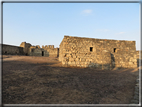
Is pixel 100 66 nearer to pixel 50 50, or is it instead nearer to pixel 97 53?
pixel 97 53

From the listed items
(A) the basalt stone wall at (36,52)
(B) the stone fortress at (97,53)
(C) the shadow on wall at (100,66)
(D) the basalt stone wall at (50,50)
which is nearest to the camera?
(B) the stone fortress at (97,53)

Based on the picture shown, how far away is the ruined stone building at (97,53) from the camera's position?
9.62 m

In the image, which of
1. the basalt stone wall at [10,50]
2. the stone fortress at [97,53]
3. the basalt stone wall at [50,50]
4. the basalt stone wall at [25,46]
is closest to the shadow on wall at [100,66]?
the stone fortress at [97,53]

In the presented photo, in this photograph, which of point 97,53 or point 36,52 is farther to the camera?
point 36,52

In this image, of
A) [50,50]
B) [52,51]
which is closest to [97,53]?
[52,51]

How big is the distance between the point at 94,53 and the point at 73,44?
2.92 meters

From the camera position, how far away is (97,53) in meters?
10.4

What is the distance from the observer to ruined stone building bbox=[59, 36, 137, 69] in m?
9.62

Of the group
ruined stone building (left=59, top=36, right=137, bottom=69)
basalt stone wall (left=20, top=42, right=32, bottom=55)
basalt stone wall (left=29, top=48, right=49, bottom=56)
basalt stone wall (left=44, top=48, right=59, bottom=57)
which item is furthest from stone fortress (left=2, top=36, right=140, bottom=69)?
basalt stone wall (left=20, top=42, right=32, bottom=55)

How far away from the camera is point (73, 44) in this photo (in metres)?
9.80

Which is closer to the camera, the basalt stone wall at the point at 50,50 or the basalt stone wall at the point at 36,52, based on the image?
the basalt stone wall at the point at 36,52

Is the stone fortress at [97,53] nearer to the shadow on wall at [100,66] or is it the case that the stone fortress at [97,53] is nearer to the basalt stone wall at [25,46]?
the shadow on wall at [100,66]

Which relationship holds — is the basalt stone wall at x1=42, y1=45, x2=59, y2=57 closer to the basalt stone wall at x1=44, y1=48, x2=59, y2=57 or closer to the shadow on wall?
the basalt stone wall at x1=44, y1=48, x2=59, y2=57

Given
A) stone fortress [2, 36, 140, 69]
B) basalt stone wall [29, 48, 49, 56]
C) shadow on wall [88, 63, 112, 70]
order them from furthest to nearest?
basalt stone wall [29, 48, 49, 56], shadow on wall [88, 63, 112, 70], stone fortress [2, 36, 140, 69]
